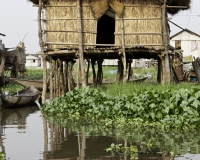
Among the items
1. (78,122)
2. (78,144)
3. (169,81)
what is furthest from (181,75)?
(78,144)

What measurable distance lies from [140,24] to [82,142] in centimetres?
782

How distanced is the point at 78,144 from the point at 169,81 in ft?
25.5

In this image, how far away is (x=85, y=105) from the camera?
14508mm

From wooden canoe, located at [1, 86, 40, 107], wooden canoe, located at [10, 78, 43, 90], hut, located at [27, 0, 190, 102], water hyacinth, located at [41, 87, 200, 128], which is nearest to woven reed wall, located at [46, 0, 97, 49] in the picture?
hut, located at [27, 0, 190, 102]

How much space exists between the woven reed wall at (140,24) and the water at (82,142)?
4934 mm

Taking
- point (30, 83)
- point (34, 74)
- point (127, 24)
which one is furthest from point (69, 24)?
point (34, 74)

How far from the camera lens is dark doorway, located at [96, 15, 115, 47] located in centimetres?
2277

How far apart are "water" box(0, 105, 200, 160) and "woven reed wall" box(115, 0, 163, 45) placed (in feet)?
16.2

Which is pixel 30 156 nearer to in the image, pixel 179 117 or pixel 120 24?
pixel 179 117

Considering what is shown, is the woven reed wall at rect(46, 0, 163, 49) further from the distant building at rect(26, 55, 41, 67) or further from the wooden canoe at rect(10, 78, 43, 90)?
the distant building at rect(26, 55, 41, 67)

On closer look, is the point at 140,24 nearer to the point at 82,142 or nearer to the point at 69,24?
the point at 69,24

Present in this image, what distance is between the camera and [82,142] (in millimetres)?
9914

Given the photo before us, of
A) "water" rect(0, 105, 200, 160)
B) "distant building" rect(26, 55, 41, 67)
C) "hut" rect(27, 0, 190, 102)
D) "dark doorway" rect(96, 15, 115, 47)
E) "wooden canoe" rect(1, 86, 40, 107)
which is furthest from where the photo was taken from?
"distant building" rect(26, 55, 41, 67)

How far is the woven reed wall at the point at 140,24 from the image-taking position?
→ 1662 centimetres
